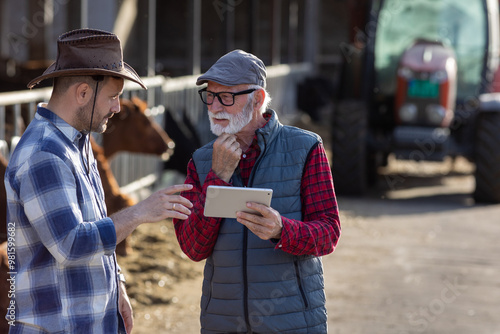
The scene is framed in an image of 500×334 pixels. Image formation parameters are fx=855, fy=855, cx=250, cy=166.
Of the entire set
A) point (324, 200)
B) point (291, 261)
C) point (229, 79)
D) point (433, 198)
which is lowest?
point (433, 198)

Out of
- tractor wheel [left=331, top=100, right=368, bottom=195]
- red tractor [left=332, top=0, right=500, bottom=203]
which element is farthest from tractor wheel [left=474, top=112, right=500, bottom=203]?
tractor wheel [left=331, top=100, right=368, bottom=195]

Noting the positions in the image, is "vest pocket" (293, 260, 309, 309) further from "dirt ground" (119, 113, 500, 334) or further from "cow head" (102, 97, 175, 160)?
"cow head" (102, 97, 175, 160)

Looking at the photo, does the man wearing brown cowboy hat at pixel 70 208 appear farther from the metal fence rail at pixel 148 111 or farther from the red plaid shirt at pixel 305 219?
the metal fence rail at pixel 148 111

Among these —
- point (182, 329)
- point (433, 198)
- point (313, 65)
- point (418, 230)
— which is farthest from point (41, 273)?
point (313, 65)

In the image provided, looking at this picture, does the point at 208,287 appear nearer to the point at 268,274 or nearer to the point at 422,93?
the point at 268,274

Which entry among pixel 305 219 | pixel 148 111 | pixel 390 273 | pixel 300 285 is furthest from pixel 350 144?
pixel 300 285

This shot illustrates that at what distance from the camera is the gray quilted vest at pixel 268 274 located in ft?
9.50

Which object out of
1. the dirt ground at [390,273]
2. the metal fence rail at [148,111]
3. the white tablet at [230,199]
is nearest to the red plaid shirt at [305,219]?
the white tablet at [230,199]

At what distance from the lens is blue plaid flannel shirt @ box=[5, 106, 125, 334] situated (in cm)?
246

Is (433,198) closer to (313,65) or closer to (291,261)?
(291,261)

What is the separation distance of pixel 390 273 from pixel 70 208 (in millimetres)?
4756

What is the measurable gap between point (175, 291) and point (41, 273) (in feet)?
12.1

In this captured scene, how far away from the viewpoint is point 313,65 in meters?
23.9

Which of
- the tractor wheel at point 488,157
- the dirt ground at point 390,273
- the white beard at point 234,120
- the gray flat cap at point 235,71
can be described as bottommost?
the dirt ground at point 390,273
